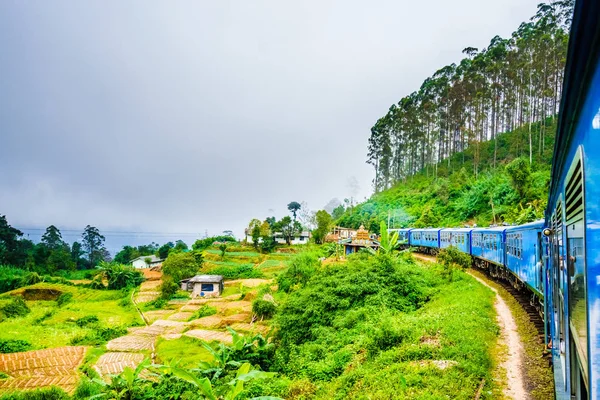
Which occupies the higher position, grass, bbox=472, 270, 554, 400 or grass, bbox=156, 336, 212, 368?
grass, bbox=472, 270, 554, 400

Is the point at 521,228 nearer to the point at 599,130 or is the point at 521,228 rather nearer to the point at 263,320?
the point at 599,130

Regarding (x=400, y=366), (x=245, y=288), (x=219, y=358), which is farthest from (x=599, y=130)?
(x=245, y=288)

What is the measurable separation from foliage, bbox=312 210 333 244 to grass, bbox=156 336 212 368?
31.7 m

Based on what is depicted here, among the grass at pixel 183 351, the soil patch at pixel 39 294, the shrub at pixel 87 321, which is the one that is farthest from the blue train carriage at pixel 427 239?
the soil patch at pixel 39 294

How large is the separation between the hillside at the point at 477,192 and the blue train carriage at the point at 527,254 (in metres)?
10.7

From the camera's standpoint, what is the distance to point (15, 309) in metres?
32.3

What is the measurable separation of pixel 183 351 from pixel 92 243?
69883 mm

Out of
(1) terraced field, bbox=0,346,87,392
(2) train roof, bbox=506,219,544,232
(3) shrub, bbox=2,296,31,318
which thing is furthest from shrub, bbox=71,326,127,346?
(2) train roof, bbox=506,219,544,232

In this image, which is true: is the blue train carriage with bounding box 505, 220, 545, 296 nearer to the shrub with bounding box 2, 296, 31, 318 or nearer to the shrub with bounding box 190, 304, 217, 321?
the shrub with bounding box 190, 304, 217, 321

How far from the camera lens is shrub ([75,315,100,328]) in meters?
29.1

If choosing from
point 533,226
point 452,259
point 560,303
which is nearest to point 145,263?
point 452,259

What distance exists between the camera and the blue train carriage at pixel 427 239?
28.2 metres

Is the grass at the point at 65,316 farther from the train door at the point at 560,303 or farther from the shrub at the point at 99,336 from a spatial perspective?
the train door at the point at 560,303

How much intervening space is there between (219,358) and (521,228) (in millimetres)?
10659
